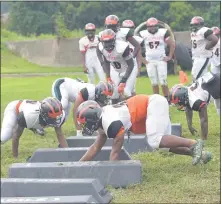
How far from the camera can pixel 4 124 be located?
7133 millimetres

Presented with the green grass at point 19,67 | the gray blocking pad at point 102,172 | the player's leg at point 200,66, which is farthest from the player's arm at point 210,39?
the green grass at point 19,67

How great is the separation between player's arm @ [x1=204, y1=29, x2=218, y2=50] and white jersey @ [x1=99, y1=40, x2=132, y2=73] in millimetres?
1821

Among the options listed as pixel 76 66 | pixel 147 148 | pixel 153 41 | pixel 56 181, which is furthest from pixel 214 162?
pixel 76 66

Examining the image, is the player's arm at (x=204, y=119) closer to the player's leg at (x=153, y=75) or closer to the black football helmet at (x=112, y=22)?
the black football helmet at (x=112, y=22)

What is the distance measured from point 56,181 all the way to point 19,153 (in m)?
2.70

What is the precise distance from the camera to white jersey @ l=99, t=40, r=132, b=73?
29.1ft

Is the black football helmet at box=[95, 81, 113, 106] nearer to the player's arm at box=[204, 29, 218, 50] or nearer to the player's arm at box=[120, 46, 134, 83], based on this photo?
the player's arm at box=[120, 46, 134, 83]

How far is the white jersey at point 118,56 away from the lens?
8.88 metres

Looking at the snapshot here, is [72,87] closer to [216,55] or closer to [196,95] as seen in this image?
[196,95]

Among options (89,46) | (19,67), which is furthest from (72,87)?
(19,67)

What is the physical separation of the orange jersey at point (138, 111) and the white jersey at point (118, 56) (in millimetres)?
2639

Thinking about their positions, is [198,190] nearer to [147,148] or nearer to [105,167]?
[105,167]

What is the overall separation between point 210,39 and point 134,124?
14.6ft

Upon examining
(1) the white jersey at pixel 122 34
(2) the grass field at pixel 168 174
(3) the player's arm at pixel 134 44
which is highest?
(1) the white jersey at pixel 122 34
